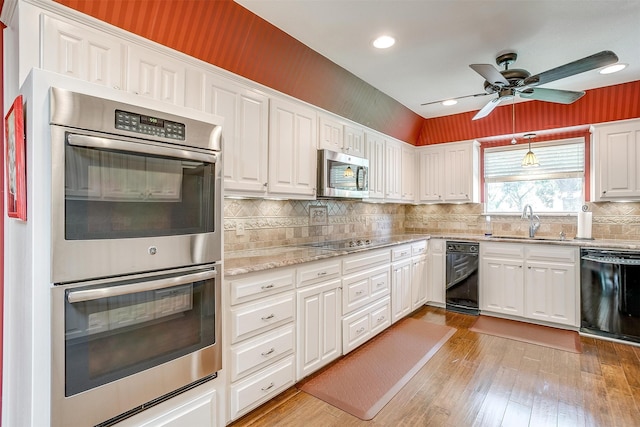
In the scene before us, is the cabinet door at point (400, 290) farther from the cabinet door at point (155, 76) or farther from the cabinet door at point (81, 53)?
the cabinet door at point (81, 53)

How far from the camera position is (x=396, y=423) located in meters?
2.12

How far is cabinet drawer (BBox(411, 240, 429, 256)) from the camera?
13.9 ft

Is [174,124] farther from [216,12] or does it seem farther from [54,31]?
[216,12]

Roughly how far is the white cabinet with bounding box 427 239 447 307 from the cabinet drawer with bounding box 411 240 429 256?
0.13 m

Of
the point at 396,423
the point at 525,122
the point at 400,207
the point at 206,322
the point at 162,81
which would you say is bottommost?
the point at 396,423

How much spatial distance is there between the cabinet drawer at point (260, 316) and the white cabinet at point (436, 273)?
2.87 m

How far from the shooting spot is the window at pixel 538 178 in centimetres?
434

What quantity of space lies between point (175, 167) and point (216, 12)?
1.19 meters

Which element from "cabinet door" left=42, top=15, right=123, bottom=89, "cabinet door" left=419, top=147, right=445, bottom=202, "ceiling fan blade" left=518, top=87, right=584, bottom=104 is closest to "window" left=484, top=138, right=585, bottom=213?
"cabinet door" left=419, top=147, right=445, bottom=202

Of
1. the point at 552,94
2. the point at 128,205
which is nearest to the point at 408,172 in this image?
the point at 552,94

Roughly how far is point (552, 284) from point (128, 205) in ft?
14.4

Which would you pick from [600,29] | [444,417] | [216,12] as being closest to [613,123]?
[600,29]

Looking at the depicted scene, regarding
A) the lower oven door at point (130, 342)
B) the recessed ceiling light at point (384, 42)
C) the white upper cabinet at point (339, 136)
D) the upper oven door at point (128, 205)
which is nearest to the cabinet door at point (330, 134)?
the white upper cabinet at point (339, 136)

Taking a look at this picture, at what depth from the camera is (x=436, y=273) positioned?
15.2ft
